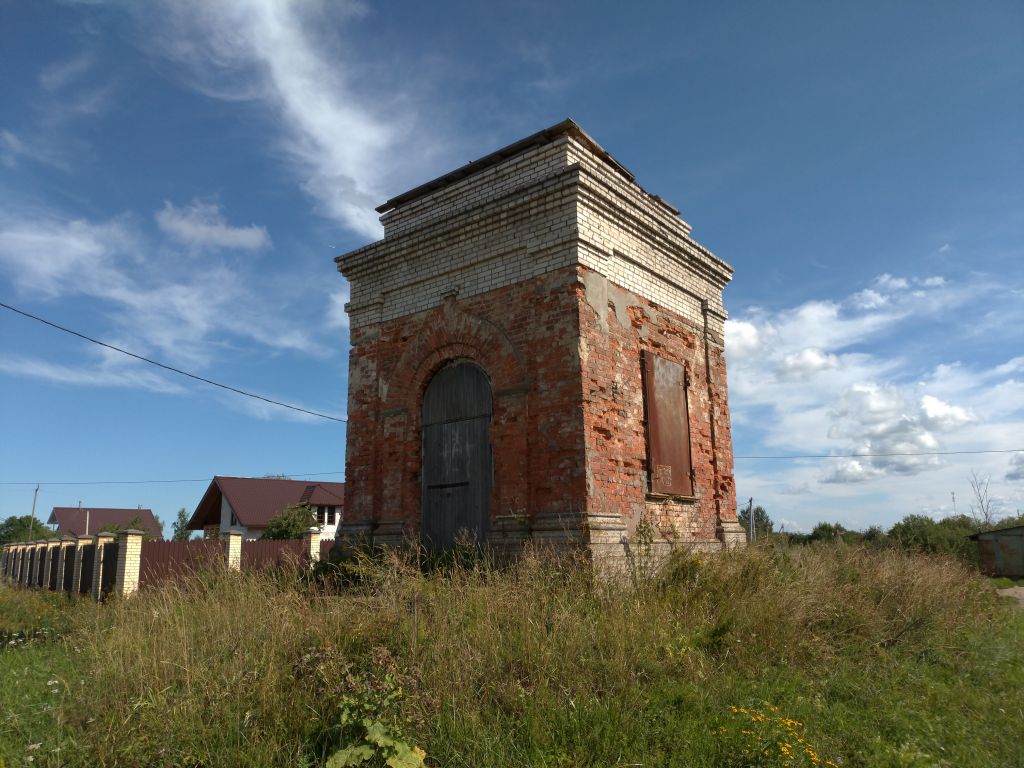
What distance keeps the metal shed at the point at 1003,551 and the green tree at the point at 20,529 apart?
5703 centimetres

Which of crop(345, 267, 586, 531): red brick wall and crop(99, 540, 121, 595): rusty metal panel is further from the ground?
crop(345, 267, 586, 531): red brick wall

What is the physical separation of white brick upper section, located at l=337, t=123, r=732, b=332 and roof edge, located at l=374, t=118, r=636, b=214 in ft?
0.09

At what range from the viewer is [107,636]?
5.62 m

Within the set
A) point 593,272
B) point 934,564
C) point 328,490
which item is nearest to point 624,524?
point 593,272

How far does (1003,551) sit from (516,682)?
64.7 ft

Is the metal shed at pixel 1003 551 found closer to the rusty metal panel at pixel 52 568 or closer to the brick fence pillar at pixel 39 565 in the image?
the rusty metal panel at pixel 52 568

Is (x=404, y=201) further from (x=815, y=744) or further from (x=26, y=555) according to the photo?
(x=26, y=555)

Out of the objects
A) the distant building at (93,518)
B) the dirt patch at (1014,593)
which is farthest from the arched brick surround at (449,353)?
the distant building at (93,518)

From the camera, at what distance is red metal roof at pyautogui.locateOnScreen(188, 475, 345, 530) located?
109ft

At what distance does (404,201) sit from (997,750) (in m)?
9.33

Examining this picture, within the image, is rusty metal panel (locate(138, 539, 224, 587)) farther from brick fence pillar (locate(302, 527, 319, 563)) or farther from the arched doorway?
the arched doorway

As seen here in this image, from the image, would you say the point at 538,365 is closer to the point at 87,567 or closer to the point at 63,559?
the point at 87,567

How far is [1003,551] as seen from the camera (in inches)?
724

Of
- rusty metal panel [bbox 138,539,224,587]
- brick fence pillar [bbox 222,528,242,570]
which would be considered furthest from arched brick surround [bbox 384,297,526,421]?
brick fence pillar [bbox 222,528,242,570]
